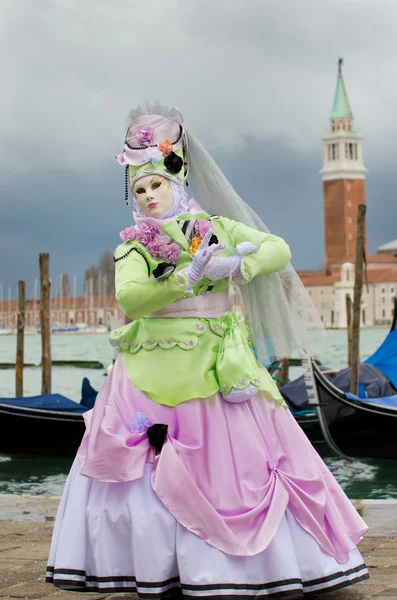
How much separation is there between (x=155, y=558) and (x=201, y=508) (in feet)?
0.49

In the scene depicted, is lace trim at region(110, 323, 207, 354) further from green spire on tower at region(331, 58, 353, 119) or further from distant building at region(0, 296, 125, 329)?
green spire on tower at region(331, 58, 353, 119)

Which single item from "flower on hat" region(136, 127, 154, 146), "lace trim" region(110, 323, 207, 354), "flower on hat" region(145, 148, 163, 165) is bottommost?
"lace trim" region(110, 323, 207, 354)

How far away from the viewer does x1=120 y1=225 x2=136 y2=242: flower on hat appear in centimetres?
252

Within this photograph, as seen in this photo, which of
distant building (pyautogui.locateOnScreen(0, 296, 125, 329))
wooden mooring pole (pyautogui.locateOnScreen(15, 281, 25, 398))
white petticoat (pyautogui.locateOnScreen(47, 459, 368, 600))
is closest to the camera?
white petticoat (pyautogui.locateOnScreen(47, 459, 368, 600))

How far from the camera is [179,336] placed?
2.43m

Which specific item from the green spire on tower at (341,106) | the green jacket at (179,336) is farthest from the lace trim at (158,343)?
the green spire on tower at (341,106)

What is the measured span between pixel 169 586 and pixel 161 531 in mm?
128

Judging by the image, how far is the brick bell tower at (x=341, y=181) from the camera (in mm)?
100500

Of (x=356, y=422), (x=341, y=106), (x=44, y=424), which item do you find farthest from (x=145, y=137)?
(x=341, y=106)

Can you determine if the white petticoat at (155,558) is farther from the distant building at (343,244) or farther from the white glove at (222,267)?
the distant building at (343,244)

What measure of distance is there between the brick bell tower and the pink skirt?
97.0 m

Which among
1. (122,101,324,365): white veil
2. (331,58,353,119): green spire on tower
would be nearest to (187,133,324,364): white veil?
(122,101,324,365): white veil

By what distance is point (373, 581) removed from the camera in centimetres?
264

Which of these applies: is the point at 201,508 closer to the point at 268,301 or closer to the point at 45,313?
the point at 268,301
